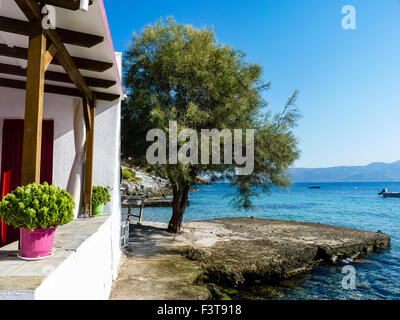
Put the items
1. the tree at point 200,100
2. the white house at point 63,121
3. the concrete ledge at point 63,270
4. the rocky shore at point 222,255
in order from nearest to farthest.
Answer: the concrete ledge at point 63,270 < the white house at point 63,121 < the rocky shore at point 222,255 < the tree at point 200,100

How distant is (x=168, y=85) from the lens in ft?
32.8

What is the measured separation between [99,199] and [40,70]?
130 inches

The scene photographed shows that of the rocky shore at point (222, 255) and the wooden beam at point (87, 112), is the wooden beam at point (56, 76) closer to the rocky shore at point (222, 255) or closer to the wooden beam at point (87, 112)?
the wooden beam at point (87, 112)

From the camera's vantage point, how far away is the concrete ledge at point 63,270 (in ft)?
6.64

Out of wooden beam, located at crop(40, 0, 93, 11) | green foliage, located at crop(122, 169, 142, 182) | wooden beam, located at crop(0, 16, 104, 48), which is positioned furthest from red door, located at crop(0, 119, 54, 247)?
green foliage, located at crop(122, 169, 142, 182)

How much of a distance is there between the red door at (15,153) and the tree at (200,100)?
341cm

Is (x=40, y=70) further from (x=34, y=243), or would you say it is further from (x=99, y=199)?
(x=99, y=199)

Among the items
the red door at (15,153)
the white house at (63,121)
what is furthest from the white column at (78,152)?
the red door at (15,153)

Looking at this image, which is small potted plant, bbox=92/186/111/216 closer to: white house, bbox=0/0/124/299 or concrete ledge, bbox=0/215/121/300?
white house, bbox=0/0/124/299

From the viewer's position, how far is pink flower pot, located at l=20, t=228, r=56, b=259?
2.54 m
